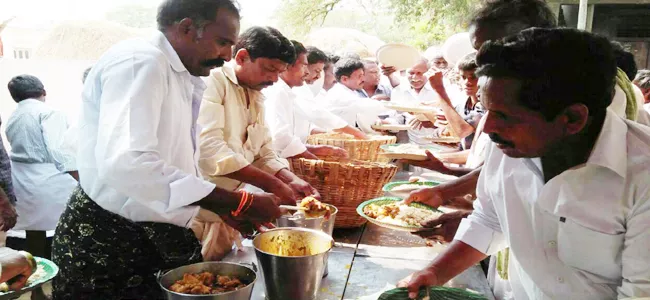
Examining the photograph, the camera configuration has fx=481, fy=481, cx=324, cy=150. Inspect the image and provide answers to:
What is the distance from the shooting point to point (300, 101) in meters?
4.21

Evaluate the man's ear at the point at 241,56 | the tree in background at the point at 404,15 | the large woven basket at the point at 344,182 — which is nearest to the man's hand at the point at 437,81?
the large woven basket at the point at 344,182

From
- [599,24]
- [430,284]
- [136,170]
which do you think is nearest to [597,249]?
[430,284]

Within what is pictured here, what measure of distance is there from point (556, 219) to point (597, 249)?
0.37ft

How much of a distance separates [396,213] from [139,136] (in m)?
1.22

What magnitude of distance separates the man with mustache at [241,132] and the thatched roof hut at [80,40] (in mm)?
4935

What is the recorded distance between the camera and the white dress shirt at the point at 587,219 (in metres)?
1.07

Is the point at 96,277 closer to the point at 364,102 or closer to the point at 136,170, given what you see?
the point at 136,170

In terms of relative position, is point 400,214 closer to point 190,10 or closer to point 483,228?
point 483,228

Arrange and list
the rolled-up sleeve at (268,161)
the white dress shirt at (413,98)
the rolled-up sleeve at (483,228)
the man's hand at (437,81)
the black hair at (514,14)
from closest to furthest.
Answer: the rolled-up sleeve at (483,228) → the black hair at (514,14) → the rolled-up sleeve at (268,161) → the man's hand at (437,81) → the white dress shirt at (413,98)

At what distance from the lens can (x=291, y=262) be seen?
4.79ft

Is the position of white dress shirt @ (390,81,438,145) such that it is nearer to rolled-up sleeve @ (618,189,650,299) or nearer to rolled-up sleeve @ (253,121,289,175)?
rolled-up sleeve @ (253,121,289,175)

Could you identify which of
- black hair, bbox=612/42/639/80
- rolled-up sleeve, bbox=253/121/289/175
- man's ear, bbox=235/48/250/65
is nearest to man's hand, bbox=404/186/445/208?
rolled-up sleeve, bbox=253/121/289/175

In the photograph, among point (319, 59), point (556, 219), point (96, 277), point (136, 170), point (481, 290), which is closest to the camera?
point (556, 219)

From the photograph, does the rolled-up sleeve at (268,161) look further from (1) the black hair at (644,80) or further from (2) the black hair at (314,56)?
(1) the black hair at (644,80)
